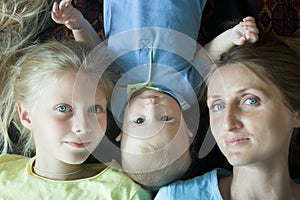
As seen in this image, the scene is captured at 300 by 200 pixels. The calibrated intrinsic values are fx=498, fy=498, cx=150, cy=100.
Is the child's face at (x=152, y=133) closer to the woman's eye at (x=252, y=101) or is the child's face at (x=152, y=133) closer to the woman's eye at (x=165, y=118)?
the woman's eye at (x=165, y=118)

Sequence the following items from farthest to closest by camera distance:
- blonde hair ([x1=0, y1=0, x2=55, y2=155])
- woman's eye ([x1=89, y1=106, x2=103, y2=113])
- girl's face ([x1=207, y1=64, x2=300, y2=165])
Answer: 1. blonde hair ([x1=0, y1=0, x2=55, y2=155])
2. woman's eye ([x1=89, y1=106, x2=103, y2=113])
3. girl's face ([x1=207, y1=64, x2=300, y2=165])

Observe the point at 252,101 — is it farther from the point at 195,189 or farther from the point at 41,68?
the point at 41,68

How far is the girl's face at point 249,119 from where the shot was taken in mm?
1016

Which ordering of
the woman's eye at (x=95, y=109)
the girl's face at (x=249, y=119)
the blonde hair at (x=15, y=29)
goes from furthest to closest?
the blonde hair at (x=15, y=29) → the woman's eye at (x=95, y=109) → the girl's face at (x=249, y=119)

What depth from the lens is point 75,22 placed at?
117 cm

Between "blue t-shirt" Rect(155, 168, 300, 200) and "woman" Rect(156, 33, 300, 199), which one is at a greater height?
"woman" Rect(156, 33, 300, 199)

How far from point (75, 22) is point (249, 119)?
46 cm

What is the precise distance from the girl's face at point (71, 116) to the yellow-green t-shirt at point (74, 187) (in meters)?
0.06

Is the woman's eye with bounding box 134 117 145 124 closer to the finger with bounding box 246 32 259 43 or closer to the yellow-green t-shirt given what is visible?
the yellow-green t-shirt

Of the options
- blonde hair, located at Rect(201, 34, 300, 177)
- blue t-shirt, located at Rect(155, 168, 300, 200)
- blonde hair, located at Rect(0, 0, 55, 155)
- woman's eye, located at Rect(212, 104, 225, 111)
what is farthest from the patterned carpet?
blue t-shirt, located at Rect(155, 168, 300, 200)

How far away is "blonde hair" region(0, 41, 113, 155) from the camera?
1152mm

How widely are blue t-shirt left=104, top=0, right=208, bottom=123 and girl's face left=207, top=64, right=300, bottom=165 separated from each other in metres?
0.13

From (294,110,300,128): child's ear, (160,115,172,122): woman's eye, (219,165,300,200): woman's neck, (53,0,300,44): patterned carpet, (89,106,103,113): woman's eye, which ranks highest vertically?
(53,0,300,44): patterned carpet

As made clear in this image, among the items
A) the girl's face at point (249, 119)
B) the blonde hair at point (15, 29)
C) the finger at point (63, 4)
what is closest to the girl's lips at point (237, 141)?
the girl's face at point (249, 119)
